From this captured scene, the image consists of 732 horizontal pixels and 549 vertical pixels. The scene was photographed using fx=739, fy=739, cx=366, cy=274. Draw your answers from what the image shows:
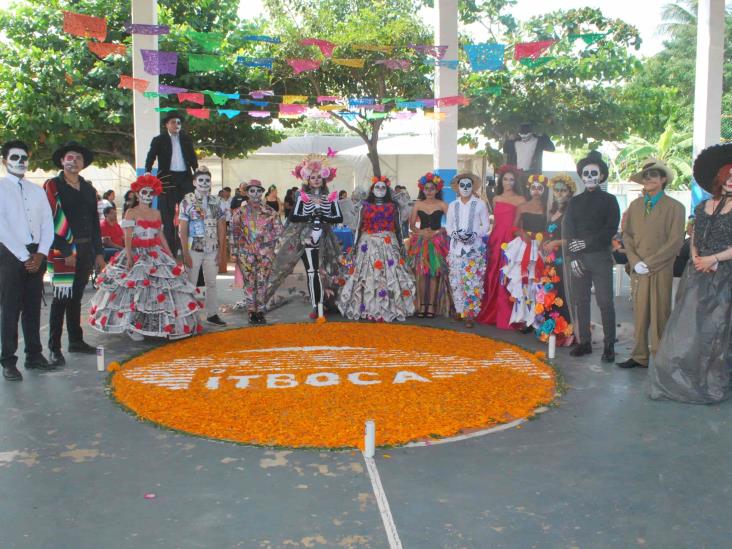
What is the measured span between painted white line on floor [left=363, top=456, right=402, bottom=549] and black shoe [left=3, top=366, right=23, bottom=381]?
325 cm

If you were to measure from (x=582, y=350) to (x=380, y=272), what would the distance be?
2.60 m

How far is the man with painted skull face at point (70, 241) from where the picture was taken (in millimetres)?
6594

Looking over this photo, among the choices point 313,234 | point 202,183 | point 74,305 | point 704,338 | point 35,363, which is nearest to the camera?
point 704,338

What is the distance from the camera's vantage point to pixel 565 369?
645cm

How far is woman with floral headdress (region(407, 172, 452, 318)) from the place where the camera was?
8.52 metres

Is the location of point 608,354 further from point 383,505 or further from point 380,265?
point 383,505

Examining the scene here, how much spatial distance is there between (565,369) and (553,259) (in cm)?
154

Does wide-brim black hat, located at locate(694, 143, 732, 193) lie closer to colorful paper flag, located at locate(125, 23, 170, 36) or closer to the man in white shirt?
the man in white shirt

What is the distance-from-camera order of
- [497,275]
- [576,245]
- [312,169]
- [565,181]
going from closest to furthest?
[576,245] → [565,181] → [497,275] → [312,169]

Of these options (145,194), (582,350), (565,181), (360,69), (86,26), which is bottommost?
(582,350)

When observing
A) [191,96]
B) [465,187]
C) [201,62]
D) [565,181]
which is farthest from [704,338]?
[191,96]

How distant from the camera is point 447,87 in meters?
11.5

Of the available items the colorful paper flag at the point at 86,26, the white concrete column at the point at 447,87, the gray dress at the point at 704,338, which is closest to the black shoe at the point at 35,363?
the colorful paper flag at the point at 86,26

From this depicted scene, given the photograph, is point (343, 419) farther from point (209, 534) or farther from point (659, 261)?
point (659, 261)
